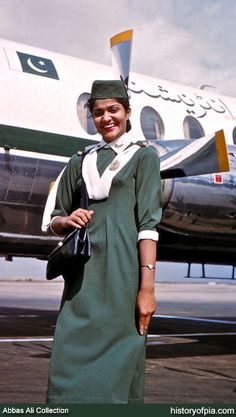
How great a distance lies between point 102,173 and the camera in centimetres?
392

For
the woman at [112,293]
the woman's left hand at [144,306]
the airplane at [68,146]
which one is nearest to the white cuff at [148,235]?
the woman at [112,293]

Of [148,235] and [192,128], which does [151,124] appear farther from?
[148,235]

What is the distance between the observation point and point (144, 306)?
3646mm

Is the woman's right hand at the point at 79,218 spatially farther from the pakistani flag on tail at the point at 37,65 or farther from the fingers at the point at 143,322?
the pakistani flag on tail at the point at 37,65

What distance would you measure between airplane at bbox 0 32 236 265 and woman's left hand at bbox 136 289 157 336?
478 cm

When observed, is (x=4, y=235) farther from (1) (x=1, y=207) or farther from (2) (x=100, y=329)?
(2) (x=100, y=329)

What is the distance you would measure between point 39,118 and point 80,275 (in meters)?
7.31

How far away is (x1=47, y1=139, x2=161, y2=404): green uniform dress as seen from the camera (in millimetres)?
3586

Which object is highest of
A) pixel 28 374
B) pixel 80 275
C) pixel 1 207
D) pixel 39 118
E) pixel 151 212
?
pixel 39 118

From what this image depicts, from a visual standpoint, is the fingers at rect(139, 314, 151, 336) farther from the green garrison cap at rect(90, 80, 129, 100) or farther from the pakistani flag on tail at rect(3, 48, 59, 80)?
the pakistani flag on tail at rect(3, 48, 59, 80)

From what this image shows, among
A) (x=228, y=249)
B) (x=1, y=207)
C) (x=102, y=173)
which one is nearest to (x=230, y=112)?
(x=228, y=249)

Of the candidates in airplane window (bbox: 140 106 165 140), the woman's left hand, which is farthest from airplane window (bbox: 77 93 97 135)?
the woman's left hand

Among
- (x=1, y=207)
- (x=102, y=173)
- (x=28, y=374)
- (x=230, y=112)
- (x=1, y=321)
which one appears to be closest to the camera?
(x=102, y=173)

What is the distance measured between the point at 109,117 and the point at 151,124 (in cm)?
809
